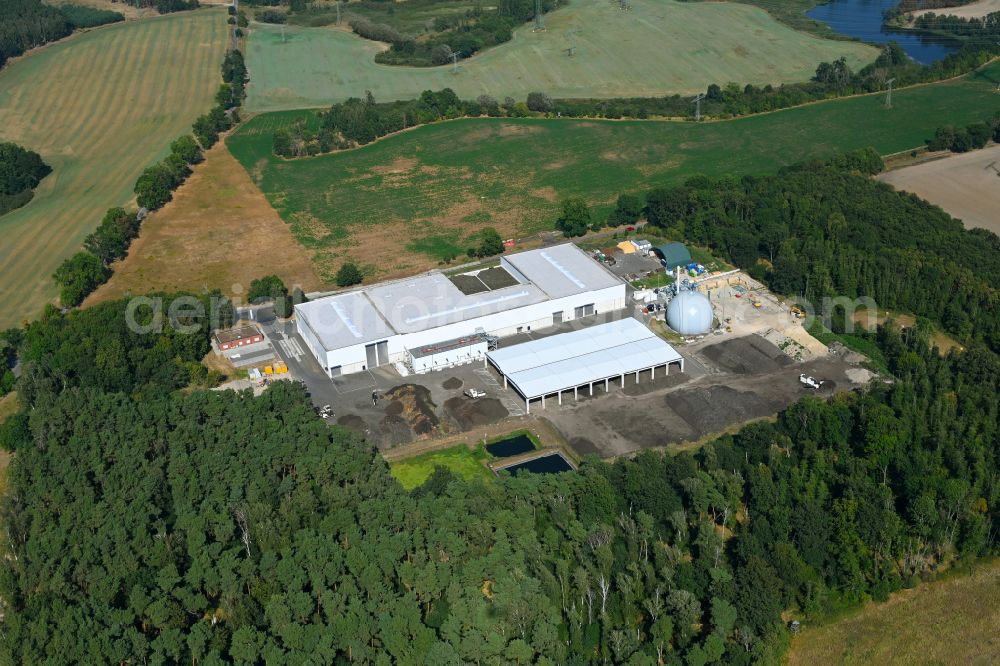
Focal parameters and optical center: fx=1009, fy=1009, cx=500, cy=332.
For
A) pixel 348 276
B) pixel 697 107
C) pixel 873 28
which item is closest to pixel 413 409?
pixel 348 276

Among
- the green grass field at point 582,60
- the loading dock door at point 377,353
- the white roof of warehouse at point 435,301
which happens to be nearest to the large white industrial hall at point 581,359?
the white roof of warehouse at point 435,301

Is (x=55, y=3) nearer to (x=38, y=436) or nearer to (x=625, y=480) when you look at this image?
(x=38, y=436)

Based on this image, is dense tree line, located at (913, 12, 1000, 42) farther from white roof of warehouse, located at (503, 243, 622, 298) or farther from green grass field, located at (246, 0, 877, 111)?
white roof of warehouse, located at (503, 243, 622, 298)

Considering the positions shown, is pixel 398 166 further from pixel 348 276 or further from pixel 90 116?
pixel 90 116

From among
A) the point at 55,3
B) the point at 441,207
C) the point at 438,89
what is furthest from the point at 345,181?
the point at 55,3

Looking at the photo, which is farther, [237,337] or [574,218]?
[574,218]
